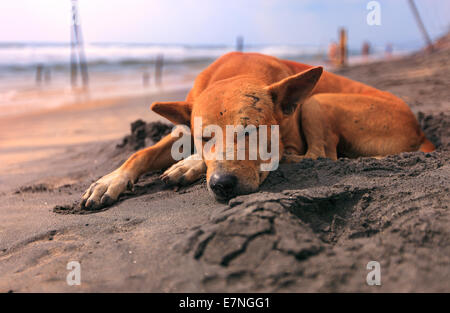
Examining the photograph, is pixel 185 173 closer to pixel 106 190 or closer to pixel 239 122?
pixel 106 190

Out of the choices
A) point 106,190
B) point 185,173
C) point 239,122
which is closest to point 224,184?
point 239,122

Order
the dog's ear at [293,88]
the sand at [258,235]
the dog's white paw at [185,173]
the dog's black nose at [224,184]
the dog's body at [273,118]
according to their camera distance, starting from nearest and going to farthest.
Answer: the sand at [258,235], the dog's black nose at [224,184], the dog's body at [273,118], the dog's ear at [293,88], the dog's white paw at [185,173]

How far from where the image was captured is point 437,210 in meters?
2.13

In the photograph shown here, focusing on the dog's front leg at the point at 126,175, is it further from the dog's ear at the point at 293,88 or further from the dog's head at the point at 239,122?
the dog's ear at the point at 293,88

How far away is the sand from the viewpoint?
5.70ft

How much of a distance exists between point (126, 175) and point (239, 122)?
4.47 feet

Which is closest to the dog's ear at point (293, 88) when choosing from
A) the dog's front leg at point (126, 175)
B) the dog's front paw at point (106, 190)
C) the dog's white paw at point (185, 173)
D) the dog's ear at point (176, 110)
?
the dog's ear at point (176, 110)

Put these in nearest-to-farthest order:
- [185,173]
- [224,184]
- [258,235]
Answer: [258,235]
[224,184]
[185,173]

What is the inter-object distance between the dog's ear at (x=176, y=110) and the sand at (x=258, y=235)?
24.8 inches

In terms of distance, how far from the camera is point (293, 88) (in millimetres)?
3281

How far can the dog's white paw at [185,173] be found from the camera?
3521mm

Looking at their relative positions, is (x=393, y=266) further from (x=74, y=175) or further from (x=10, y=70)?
(x=10, y=70)

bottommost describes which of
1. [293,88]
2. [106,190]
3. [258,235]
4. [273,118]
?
[106,190]

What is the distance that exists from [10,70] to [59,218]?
86.6ft
